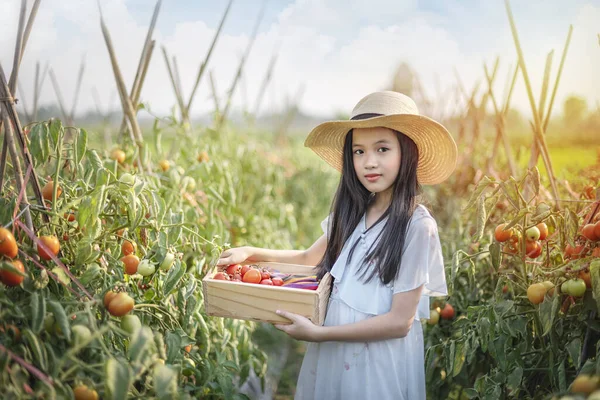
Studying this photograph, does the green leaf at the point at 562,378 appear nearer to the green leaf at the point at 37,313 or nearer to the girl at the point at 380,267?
the girl at the point at 380,267

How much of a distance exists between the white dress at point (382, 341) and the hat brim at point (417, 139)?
0.57 ft

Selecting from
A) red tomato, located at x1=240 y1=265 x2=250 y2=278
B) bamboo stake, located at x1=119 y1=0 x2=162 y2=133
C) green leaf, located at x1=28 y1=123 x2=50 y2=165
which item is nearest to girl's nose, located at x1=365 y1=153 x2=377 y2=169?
red tomato, located at x1=240 y1=265 x2=250 y2=278

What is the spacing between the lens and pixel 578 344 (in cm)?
105

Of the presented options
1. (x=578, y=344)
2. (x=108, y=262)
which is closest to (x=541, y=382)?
(x=578, y=344)

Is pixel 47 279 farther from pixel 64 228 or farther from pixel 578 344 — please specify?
pixel 578 344

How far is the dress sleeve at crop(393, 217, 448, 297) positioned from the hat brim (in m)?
0.21

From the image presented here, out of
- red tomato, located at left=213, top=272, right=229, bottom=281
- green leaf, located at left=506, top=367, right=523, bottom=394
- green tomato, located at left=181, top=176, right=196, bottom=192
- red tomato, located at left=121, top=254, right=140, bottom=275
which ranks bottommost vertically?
green leaf, located at left=506, top=367, right=523, bottom=394

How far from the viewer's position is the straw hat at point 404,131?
113 centimetres

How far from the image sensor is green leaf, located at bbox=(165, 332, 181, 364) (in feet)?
3.30

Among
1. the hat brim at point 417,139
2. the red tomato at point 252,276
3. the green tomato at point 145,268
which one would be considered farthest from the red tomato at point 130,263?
the hat brim at point 417,139

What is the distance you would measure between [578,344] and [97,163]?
3.80 ft

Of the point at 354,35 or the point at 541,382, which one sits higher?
the point at 354,35

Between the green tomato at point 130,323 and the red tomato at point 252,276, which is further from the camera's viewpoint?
the red tomato at point 252,276

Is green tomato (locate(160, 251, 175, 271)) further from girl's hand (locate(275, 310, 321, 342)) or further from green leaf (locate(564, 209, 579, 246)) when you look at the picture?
green leaf (locate(564, 209, 579, 246))
